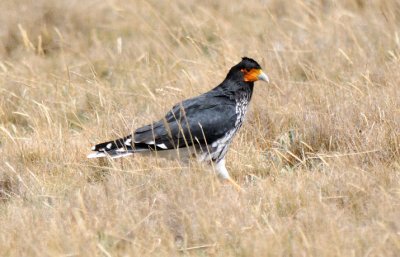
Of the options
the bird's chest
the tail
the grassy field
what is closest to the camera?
the grassy field

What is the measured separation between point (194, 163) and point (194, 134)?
527 millimetres

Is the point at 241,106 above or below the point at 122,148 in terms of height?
above

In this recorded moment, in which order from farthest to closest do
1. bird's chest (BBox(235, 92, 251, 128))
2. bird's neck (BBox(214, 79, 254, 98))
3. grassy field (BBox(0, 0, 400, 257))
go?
Result: bird's neck (BBox(214, 79, 254, 98))
bird's chest (BBox(235, 92, 251, 128))
grassy field (BBox(0, 0, 400, 257))

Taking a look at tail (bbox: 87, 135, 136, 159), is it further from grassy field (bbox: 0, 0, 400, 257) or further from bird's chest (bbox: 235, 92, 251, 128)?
bird's chest (bbox: 235, 92, 251, 128)

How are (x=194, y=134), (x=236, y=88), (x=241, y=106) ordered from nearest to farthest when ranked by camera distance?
(x=194, y=134), (x=241, y=106), (x=236, y=88)

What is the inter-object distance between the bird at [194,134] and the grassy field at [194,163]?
0.17m

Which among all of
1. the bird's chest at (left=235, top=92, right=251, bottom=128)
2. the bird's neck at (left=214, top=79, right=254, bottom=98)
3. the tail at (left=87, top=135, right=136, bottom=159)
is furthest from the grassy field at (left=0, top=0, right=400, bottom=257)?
the bird's neck at (left=214, top=79, right=254, bottom=98)

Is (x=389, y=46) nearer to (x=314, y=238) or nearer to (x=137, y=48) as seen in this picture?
(x=137, y=48)

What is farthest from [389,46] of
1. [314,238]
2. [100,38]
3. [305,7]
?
[314,238]

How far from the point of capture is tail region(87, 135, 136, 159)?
666 centimetres

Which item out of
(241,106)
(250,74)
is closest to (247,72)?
(250,74)

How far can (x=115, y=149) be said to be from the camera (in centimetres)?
672

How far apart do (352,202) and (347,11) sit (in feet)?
18.1

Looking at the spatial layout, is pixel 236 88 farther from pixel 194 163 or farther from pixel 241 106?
pixel 194 163
